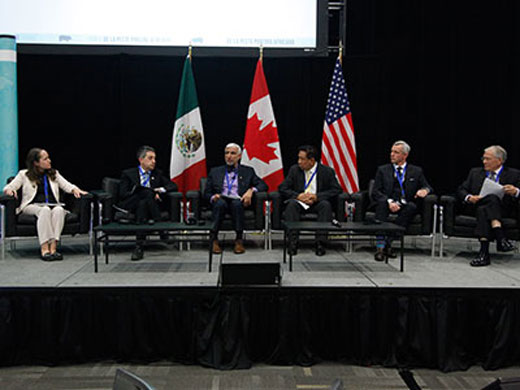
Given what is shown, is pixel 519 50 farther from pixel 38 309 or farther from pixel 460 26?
pixel 38 309

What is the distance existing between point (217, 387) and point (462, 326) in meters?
1.54

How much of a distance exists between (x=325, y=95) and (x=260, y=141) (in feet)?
3.49

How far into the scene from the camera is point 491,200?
14.7 feet

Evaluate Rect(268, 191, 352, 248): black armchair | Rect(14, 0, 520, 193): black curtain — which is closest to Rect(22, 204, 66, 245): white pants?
Rect(14, 0, 520, 193): black curtain

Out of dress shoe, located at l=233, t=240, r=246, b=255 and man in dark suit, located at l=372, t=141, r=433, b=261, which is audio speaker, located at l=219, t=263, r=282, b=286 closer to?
dress shoe, located at l=233, t=240, r=246, b=255

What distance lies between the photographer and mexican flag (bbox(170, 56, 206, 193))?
5781 millimetres

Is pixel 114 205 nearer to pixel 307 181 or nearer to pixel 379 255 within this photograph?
pixel 307 181

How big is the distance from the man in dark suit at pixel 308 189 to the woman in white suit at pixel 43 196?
1.90 metres

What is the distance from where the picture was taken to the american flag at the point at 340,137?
5.78 meters

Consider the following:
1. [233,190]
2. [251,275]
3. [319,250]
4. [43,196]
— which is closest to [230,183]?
[233,190]

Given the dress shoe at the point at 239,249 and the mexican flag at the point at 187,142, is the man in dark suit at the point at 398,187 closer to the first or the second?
the dress shoe at the point at 239,249

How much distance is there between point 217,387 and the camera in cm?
287

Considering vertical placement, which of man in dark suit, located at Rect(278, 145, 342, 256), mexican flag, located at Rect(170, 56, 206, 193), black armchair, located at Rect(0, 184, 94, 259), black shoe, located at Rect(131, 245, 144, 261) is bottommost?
black shoe, located at Rect(131, 245, 144, 261)

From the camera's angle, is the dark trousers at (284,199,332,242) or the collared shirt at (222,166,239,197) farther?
the collared shirt at (222,166,239,197)
